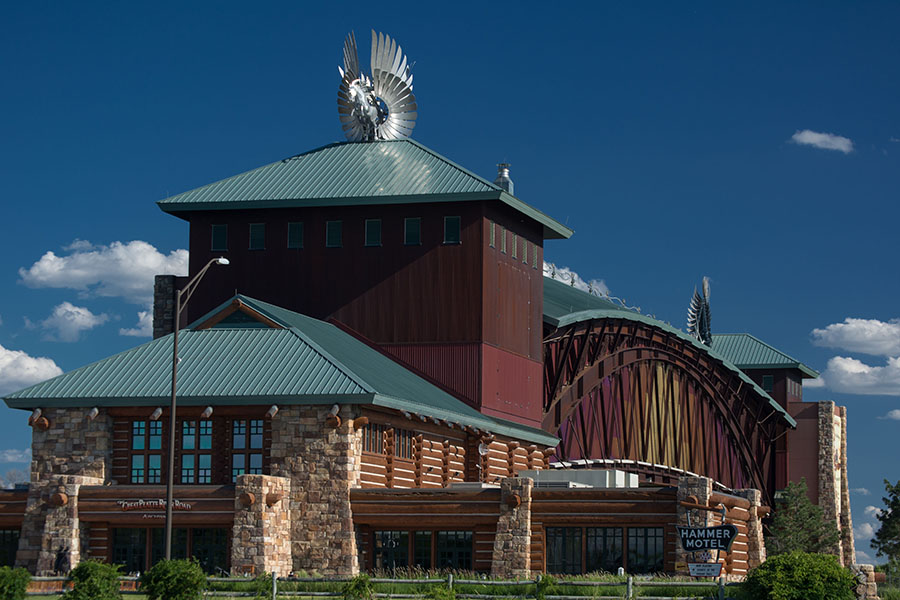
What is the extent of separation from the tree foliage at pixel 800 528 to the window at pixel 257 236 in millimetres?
45105

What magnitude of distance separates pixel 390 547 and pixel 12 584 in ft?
48.4

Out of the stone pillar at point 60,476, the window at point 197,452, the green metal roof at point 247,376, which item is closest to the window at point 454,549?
the green metal roof at point 247,376

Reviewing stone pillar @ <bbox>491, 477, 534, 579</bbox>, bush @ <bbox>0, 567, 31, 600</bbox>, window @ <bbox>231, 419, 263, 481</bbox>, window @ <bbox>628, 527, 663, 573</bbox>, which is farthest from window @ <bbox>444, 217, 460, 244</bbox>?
bush @ <bbox>0, 567, 31, 600</bbox>

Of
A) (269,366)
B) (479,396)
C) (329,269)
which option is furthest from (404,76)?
(269,366)

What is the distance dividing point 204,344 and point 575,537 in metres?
16.4

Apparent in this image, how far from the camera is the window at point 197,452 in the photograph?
53.2 metres

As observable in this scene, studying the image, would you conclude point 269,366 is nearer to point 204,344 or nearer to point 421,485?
point 204,344

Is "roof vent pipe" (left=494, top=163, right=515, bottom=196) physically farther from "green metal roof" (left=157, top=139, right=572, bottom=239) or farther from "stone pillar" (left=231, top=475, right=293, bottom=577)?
"stone pillar" (left=231, top=475, right=293, bottom=577)

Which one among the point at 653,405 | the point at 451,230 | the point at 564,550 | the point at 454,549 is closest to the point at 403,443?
the point at 454,549

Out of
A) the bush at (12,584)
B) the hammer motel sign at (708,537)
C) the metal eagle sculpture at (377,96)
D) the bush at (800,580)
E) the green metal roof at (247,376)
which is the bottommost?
the bush at (12,584)

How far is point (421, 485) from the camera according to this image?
5700 cm

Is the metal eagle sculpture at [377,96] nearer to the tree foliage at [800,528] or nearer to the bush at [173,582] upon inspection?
the bush at [173,582]

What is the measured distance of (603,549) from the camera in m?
50.1

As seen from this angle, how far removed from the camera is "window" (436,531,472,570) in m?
51.3
